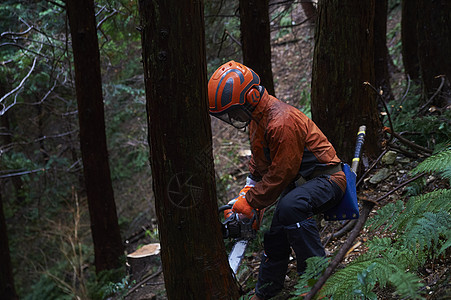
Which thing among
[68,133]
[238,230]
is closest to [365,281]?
[238,230]

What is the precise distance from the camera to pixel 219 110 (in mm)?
3281

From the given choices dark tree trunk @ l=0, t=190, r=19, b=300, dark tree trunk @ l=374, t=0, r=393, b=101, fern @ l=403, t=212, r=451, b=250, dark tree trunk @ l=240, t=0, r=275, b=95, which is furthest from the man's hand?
dark tree trunk @ l=0, t=190, r=19, b=300

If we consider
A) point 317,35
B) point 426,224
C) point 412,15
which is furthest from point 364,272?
point 412,15

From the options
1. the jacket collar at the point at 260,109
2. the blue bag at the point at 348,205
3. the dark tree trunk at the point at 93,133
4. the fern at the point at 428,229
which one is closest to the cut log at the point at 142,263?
the dark tree trunk at the point at 93,133

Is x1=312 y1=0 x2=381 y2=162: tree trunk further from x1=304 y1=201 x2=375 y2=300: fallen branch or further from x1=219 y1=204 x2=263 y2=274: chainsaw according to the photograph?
x1=304 y1=201 x2=375 y2=300: fallen branch

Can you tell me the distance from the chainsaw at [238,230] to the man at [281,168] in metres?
0.07

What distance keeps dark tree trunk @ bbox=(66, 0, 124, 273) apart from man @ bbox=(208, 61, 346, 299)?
4051 mm

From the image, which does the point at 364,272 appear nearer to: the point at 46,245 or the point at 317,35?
the point at 317,35

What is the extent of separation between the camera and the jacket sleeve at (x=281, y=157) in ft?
10.5

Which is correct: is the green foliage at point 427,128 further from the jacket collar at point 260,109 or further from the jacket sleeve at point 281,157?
the jacket collar at point 260,109

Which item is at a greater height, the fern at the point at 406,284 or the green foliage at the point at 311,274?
the fern at the point at 406,284

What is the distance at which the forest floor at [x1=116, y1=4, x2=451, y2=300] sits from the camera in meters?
3.09

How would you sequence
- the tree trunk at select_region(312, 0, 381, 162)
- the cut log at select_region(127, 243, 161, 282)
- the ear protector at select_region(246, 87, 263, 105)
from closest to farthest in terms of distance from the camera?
the ear protector at select_region(246, 87, 263, 105) < the tree trunk at select_region(312, 0, 381, 162) < the cut log at select_region(127, 243, 161, 282)

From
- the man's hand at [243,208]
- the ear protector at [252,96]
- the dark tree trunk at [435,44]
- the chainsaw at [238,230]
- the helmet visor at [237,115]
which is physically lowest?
the chainsaw at [238,230]
